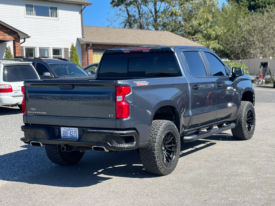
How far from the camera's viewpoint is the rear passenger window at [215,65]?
7.25m

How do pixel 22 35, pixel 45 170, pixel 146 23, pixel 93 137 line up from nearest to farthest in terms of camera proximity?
pixel 93 137, pixel 45 170, pixel 22 35, pixel 146 23

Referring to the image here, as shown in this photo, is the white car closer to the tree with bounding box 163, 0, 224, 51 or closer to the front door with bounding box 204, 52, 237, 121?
the front door with bounding box 204, 52, 237, 121

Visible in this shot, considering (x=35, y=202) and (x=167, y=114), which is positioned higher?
(x=167, y=114)

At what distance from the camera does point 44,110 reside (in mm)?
5402

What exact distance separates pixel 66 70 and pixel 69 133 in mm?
9512

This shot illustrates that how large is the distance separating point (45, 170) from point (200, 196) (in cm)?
276

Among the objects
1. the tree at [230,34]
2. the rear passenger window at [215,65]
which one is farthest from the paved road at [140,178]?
the tree at [230,34]

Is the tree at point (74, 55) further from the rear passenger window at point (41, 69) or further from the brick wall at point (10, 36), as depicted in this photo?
the rear passenger window at point (41, 69)

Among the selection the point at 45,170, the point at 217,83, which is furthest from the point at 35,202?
the point at 217,83

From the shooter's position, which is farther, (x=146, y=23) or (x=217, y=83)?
(x=146, y=23)

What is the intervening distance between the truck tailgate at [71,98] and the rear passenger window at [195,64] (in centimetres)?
219

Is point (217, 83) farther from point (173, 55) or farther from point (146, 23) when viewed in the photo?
point (146, 23)

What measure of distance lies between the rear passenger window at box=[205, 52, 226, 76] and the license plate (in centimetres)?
331

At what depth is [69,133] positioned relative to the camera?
5191mm
